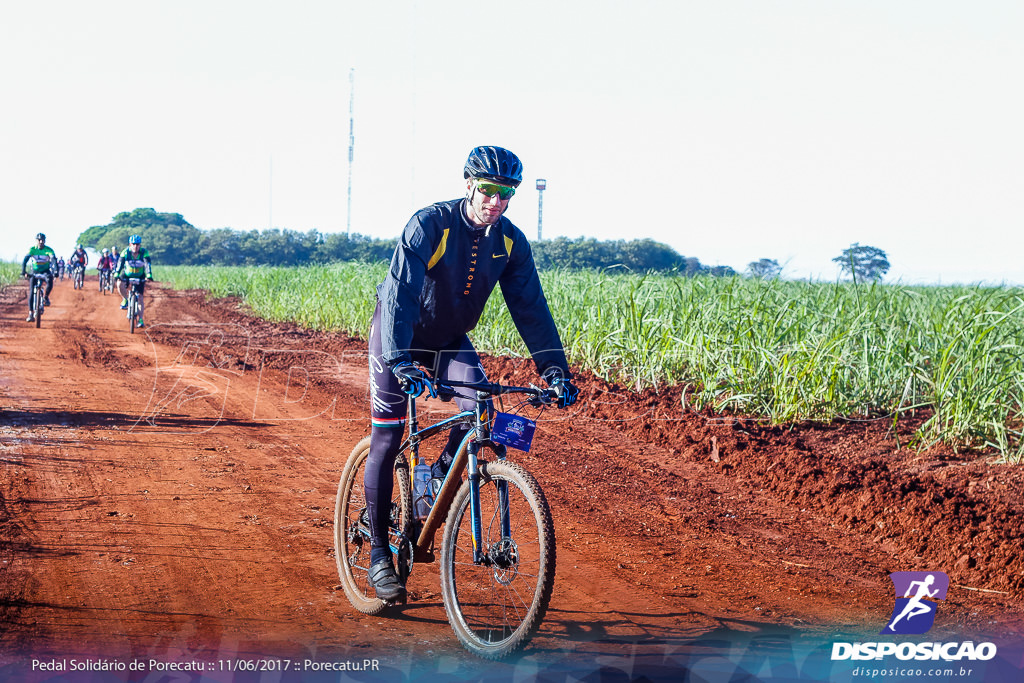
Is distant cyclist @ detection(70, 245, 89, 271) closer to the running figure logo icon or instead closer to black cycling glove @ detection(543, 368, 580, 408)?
black cycling glove @ detection(543, 368, 580, 408)

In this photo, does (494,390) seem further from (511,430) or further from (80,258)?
(80,258)

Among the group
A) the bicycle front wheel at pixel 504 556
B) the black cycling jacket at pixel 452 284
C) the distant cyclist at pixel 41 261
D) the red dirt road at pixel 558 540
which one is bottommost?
the red dirt road at pixel 558 540

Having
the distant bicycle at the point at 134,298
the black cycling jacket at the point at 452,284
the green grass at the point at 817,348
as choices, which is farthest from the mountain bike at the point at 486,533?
the distant bicycle at the point at 134,298

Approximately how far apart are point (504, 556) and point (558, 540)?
165 centimetres

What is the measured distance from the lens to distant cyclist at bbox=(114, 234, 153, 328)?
17.3m

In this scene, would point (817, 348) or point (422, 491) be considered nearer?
point (422, 491)

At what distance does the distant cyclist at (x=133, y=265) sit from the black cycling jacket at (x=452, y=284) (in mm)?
15092

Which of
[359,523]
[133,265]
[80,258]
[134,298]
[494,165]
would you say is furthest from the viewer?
[80,258]

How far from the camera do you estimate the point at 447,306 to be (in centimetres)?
384

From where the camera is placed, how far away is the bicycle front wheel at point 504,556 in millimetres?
3281

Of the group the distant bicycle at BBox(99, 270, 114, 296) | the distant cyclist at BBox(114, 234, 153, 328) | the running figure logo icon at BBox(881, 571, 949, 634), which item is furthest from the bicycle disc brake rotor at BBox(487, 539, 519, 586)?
the distant bicycle at BBox(99, 270, 114, 296)

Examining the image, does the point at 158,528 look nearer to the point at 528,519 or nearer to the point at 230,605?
the point at 230,605

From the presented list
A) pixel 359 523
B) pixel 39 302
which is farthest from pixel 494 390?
pixel 39 302

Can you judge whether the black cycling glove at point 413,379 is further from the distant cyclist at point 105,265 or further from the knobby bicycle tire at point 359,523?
the distant cyclist at point 105,265
